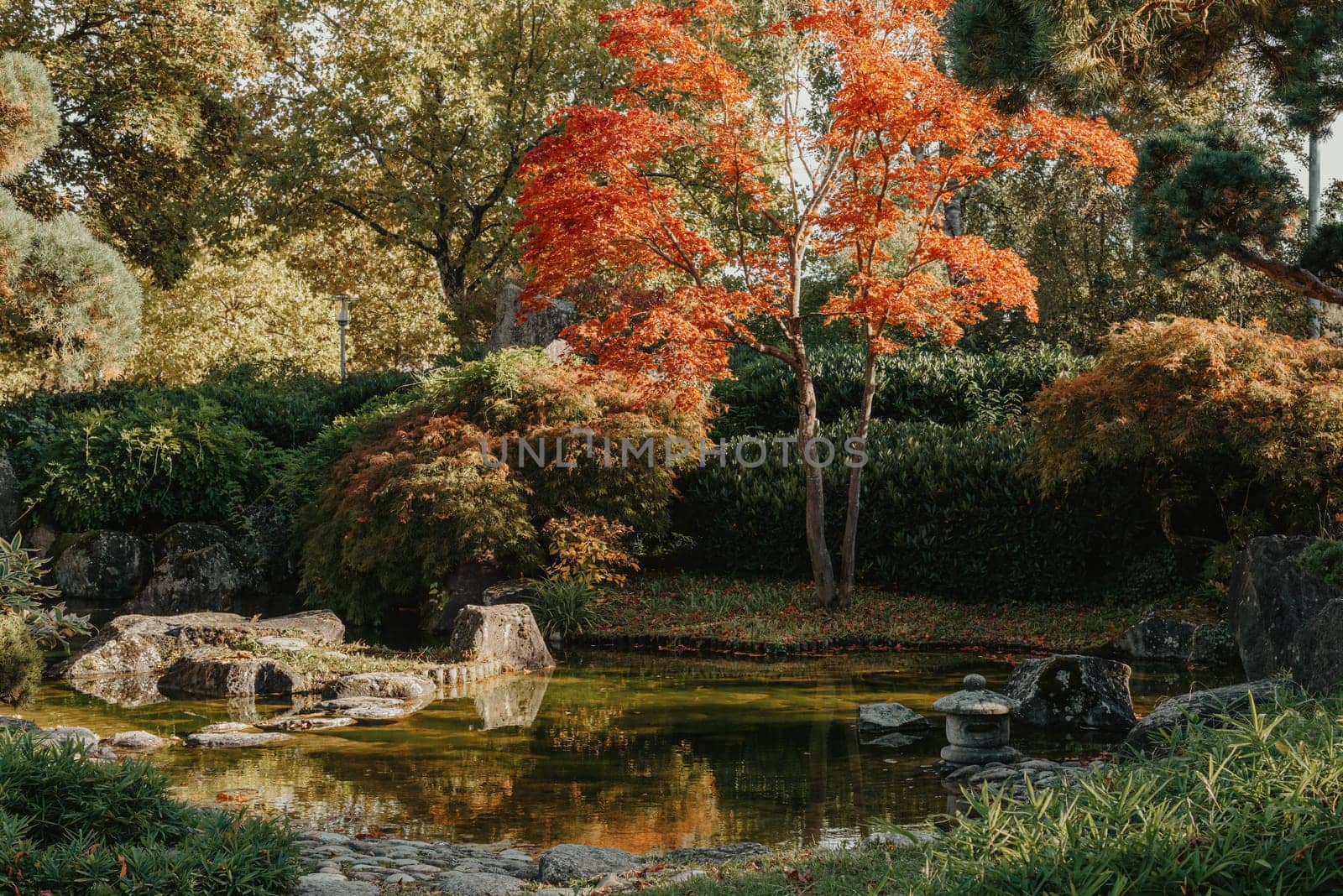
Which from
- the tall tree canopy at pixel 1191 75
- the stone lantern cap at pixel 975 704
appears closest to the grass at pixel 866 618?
the tall tree canopy at pixel 1191 75

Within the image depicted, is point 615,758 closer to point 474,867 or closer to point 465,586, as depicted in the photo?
point 474,867

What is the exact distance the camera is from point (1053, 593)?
1246 cm

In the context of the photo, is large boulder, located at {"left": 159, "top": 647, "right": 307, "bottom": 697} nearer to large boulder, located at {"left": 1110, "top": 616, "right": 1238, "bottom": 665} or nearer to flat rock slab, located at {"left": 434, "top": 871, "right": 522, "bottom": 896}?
flat rock slab, located at {"left": 434, "top": 871, "right": 522, "bottom": 896}

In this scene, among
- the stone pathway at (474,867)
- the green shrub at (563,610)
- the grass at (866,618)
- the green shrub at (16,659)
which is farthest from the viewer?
the green shrub at (563,610)

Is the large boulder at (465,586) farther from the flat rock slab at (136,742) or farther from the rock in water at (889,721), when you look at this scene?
the rock in water at (889,721)

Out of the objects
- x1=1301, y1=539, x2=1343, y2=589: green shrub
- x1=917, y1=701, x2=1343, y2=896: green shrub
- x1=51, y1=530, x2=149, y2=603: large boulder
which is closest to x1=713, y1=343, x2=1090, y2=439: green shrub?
x1=51, y1=530, x2=149, y2=603: large boulder

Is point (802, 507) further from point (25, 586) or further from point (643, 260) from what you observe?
point (25, 586)

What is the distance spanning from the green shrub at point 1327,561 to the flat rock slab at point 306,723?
6.36m

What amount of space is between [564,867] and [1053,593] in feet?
29.1

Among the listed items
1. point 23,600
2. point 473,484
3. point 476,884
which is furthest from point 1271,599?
point 23,600

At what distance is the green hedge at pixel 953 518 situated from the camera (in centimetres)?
1234

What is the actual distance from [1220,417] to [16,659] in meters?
9.80

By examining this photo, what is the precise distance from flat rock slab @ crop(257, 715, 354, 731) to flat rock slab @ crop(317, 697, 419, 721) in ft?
0.33

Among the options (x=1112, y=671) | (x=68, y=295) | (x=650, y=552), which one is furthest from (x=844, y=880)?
(x=68, y=295)
